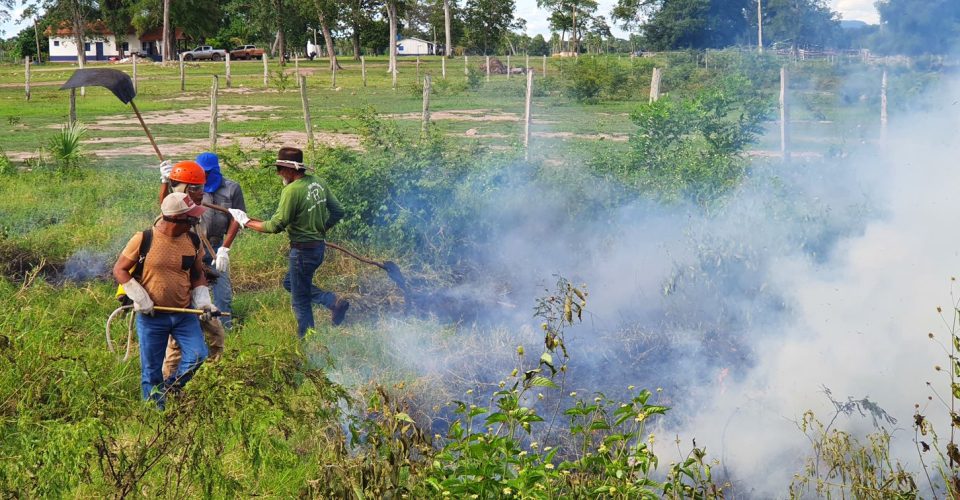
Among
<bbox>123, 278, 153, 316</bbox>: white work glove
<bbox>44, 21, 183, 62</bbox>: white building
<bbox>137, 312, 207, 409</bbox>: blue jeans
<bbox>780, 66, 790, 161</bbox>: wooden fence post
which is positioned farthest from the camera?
<bbox>44, 21, 183, 62</bbox>: white building

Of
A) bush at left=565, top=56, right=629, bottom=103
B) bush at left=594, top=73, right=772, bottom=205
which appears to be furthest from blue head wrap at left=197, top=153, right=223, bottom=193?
bush at left=565, top=56, right=629, bottom=103

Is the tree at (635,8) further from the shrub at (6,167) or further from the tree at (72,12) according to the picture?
the tree at (72,12)

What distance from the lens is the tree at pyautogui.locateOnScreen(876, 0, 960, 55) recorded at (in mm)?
8531

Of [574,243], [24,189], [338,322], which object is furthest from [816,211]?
[24,189]

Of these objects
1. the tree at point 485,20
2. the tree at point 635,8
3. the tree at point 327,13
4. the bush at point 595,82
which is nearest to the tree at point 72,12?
the tree at point 327,13

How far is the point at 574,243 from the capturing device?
9.80 metres

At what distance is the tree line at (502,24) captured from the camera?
30.2 ft

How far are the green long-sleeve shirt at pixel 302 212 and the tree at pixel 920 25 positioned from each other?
17.5 feet

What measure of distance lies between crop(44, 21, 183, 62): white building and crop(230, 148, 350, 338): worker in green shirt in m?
70.3

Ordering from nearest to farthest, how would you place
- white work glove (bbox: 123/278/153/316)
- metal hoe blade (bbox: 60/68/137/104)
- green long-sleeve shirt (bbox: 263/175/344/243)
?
white work glove (bbox: 123/278/153/316)
green long-sleeve shirt (bbox: 263/175/344/243)
metal hoe blade (bbox: 60/68/137/104)

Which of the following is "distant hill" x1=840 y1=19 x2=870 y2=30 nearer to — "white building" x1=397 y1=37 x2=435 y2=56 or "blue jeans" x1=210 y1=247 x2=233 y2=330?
"blue jeans" x1=210 y1=247 x2=233 y2=330

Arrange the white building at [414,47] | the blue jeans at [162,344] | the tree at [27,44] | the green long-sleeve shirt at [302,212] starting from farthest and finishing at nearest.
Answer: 1. the white building at [414,47]
2. the tree at [27,44]
3. the green long-sleeve shirt at [302,212]
4. the blue jeans at [162,344]

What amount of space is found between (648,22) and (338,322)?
7919 millimetres

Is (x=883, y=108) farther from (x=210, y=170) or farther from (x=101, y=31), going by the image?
(x=101, y=31)
